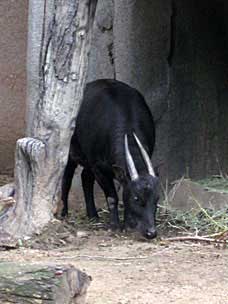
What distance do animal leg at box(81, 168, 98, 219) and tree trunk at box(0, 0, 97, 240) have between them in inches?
50.7

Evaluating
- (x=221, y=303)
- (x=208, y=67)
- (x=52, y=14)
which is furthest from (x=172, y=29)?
(x=221, y=303)

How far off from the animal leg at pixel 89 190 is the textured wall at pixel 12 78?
1.46 m

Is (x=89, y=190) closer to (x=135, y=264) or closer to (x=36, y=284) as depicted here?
(x=135, y=264)

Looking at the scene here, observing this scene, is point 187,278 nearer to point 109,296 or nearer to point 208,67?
point 109,296

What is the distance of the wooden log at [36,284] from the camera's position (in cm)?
407

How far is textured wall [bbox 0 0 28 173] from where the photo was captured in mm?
9266

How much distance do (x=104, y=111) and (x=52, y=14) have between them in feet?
4.52

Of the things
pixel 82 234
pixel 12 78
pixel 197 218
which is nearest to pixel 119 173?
pixel 82 234

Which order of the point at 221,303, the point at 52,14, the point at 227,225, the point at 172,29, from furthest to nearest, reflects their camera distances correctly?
the point at 172,29, the point at 227,225, the point at 52,14, the point at 221,303

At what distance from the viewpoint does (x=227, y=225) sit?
6.88 metres

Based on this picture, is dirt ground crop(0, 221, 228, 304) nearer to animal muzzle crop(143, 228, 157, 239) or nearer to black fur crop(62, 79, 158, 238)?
animal muzzle crop(143, 228, 157, 239)

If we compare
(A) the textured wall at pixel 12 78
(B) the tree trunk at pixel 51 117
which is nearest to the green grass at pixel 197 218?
(B) the tree trunk at pixel 51 117

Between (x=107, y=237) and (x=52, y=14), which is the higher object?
(x=52, y=14)

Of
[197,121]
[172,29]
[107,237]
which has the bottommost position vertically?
[107,237]
